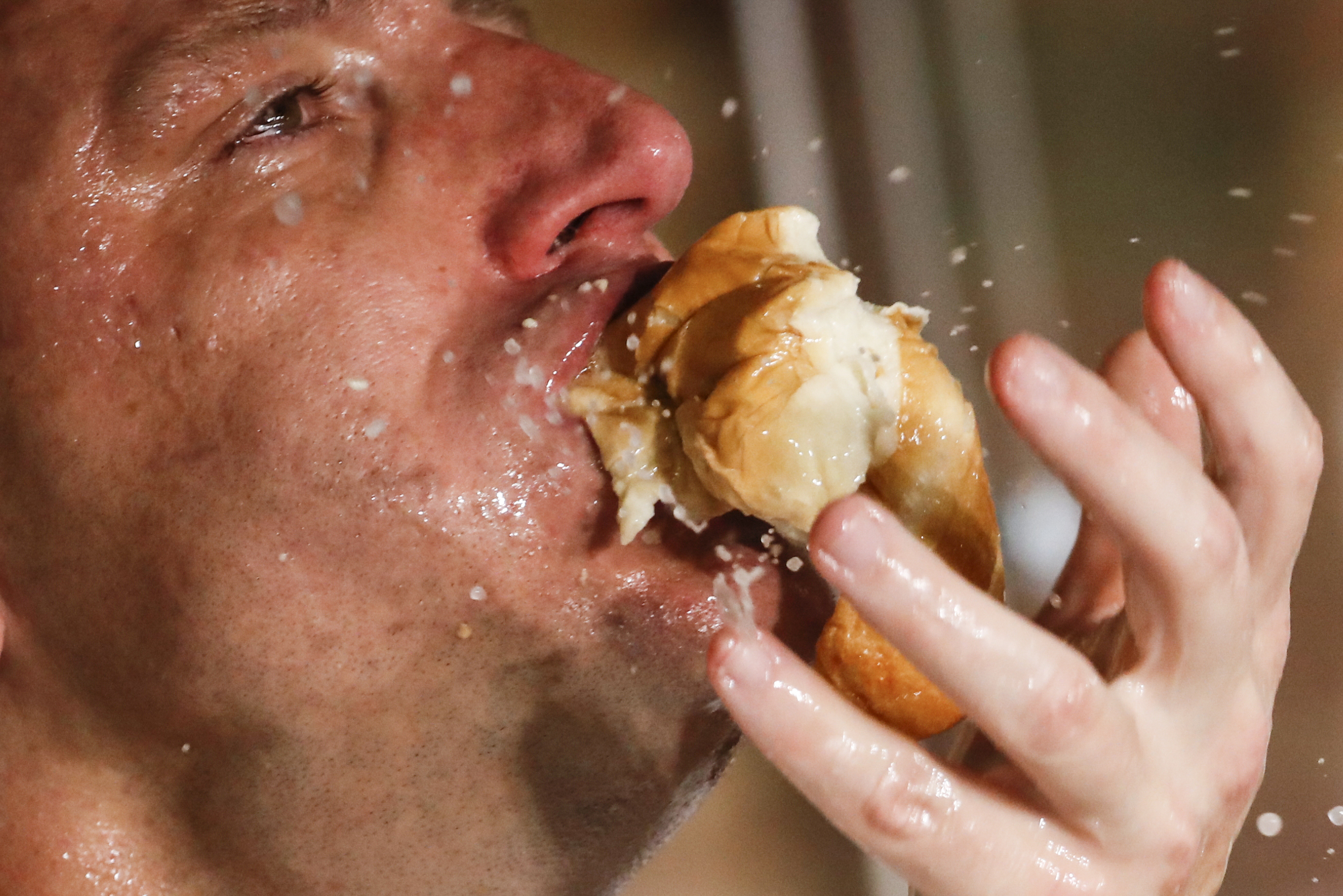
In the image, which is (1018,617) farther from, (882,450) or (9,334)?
(9,334)

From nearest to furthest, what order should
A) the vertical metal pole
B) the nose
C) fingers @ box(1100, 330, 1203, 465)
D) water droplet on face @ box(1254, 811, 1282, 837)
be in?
the nose
fingers @ box(1100, 330, 1203, 465)
water droplet on face @ box(1254, 811, 1282, 837)
the vertical metal pole

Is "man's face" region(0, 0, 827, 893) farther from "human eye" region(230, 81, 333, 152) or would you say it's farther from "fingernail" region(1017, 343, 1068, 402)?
"fingernail" region(1017, 343, 1068, 402)

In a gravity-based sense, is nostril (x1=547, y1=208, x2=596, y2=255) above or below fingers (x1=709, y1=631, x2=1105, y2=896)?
above

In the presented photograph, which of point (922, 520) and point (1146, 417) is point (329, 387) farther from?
point (1146, 417)

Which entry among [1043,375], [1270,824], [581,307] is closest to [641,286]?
[581,307]

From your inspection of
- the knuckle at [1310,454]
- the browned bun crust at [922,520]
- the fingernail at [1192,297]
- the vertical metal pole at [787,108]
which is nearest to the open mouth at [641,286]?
the browned bun crust at [922,520]

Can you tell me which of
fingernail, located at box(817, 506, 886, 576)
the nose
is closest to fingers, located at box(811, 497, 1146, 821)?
fingernail, located at box(817, 506, 886, 576)
